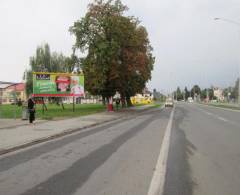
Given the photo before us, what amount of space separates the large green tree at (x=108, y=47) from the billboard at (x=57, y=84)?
56.7 inches

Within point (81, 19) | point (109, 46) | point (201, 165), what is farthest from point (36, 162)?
point (81, 19)

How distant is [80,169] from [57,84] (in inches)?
1274

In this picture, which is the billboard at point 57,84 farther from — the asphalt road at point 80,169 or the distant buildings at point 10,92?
the asphalt road at point 80,169

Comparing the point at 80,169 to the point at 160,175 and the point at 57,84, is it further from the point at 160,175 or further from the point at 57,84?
the point at 57,84

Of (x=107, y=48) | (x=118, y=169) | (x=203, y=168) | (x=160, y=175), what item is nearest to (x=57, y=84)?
(x=107, y=48)

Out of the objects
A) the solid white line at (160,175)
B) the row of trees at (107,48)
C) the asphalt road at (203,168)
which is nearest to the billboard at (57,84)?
the row of trees at (107,48)

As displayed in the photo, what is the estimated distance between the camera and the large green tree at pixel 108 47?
135ft

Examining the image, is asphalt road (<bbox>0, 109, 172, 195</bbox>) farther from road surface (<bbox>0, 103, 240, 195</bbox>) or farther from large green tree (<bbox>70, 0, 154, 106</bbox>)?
large green tree (<bbox>70, 0, 154, 106</bbox>)

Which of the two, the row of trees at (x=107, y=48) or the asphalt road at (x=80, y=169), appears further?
the row of trees at (x=107, y=48)

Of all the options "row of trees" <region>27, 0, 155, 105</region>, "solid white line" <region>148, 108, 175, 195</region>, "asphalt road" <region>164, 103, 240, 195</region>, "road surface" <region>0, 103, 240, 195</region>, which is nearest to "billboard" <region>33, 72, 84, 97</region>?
"row of trees" <region>27, 0, 155, 105</region>

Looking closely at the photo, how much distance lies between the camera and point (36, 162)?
9820 millimetres

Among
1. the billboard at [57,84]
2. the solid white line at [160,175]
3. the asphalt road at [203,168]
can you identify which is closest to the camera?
the solid white line at [160,175]

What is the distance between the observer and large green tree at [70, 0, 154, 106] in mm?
41031

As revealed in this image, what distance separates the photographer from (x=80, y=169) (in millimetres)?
8680
